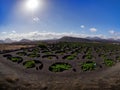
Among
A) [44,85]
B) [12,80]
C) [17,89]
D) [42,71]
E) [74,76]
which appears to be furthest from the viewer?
[42,71]

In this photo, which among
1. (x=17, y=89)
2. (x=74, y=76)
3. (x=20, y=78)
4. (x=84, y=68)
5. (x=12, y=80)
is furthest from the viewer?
(x=84, y=68)

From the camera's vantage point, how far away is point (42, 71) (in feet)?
99.6

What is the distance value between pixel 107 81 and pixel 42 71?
11.7 m

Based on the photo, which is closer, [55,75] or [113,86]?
[113,86]

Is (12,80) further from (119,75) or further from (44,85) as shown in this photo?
(119,75)

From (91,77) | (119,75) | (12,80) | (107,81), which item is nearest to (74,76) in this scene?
(91,77)

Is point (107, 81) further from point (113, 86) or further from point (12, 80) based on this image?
point (12, 80)

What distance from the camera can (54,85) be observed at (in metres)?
22.5

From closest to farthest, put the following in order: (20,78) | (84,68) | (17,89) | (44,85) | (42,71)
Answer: (17,89) → (44,85) → (20,78) → (42,71) → (84,68)

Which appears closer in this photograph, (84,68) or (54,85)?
(54,85)

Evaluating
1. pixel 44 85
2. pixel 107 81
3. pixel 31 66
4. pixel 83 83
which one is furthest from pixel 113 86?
pixel 31 66

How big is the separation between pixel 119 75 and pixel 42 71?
528 inches

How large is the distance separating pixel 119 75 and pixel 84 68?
722 cm

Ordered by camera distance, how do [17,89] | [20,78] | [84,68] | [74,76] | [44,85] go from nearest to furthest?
[17,89] → [44,85] → [20,78] → [74,76] → [84,68]
